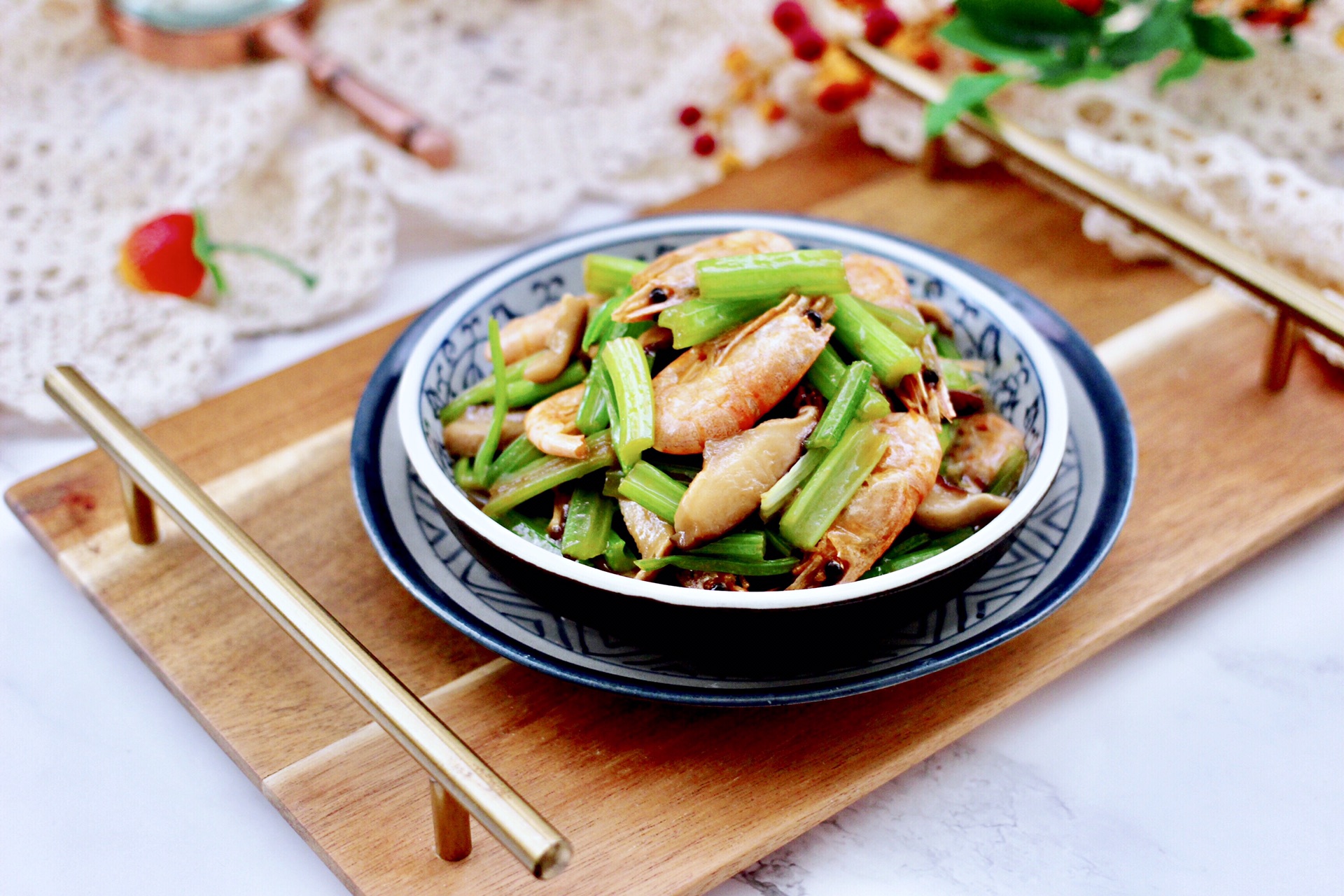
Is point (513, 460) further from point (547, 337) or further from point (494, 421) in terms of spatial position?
point (547, 337)

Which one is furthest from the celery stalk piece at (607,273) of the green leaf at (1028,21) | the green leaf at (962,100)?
the green leaf at (1028,21)

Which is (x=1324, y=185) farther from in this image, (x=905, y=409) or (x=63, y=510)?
(x=63, y=510)

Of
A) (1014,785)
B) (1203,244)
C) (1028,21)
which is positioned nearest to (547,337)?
(1014,785)

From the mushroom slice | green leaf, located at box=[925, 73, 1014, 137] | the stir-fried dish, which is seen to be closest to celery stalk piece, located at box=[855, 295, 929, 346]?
the stir-fried dish

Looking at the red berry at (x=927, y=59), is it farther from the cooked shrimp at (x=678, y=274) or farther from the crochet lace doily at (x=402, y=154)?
the cooked shrimp at (x=678, y=274)

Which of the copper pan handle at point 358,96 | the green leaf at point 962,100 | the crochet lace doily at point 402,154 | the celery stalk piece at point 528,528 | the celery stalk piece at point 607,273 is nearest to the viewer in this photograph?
the celery stalk piece at point 528,528

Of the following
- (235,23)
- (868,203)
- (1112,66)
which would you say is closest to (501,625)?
(868,203)

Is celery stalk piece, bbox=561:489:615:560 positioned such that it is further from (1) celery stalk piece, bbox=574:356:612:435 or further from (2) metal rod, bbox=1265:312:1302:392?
(2) metal rod, bbox=1265:312:1302:392
